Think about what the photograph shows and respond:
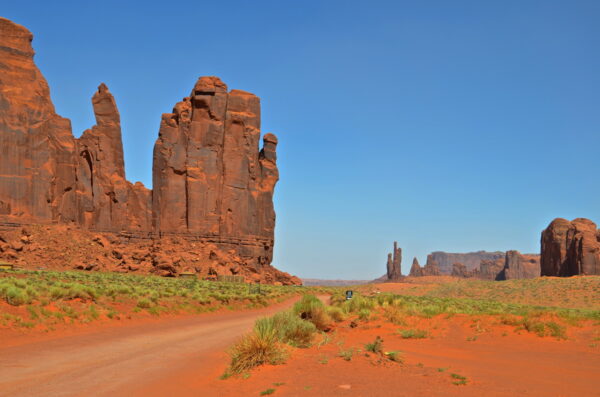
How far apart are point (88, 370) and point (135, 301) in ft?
40.6

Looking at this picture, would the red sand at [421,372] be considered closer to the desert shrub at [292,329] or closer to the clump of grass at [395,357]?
the clump of grass at [395,357]

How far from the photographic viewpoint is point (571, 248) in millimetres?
87375

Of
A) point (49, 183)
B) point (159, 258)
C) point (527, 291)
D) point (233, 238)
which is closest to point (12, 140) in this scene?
point (49, 183)

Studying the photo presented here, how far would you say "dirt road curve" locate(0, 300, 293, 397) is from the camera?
363 inches

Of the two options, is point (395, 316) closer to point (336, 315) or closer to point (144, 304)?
point (336, 315)

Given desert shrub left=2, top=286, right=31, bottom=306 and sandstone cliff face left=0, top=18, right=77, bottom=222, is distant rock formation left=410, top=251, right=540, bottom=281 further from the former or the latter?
desert shrub left=2, top=286, right=31, bottom=306

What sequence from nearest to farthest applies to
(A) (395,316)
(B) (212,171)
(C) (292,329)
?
(C) (292,329), (A) (395,316), (B) (212,171)

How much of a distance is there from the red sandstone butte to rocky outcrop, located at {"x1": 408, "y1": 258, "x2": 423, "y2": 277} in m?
104

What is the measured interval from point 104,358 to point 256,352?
15.1 ft

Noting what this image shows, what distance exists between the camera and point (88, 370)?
10.7 metres

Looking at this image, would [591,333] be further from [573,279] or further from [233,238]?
[573,279]

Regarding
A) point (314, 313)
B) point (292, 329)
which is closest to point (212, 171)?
point (314, 313)

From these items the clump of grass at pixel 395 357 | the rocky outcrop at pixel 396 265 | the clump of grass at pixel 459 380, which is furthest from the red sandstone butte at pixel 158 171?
the rocky outcrop at pixel 396 265

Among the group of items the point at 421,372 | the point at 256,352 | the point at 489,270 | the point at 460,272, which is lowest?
the point at 460,272
